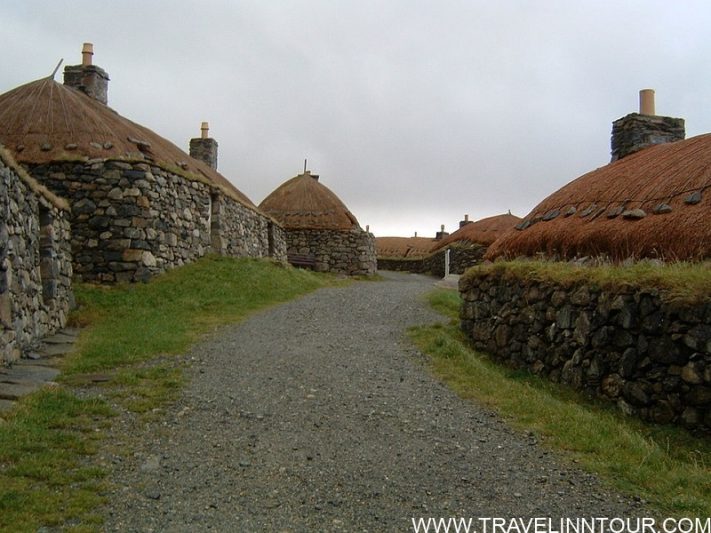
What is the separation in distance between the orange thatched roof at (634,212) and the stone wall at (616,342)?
1.05m

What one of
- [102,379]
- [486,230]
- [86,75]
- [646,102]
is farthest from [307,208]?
[102,379]

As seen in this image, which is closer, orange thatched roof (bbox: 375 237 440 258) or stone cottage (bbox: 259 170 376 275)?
stone cottage (bbox: 259 170 376 275)

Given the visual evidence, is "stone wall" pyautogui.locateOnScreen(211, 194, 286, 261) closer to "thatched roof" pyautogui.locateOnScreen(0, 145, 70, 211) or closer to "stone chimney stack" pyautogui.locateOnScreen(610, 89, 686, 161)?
"thatched roof" pyautogui.locateOnScreen(0, 145, 70, 211)

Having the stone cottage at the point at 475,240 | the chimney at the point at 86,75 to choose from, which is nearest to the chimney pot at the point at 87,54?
the chimney at the point at 86,75

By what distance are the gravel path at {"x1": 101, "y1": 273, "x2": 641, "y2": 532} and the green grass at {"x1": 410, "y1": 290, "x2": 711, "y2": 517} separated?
0.86 feet

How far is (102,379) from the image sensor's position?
6.88 metres

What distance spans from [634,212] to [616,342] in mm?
2561

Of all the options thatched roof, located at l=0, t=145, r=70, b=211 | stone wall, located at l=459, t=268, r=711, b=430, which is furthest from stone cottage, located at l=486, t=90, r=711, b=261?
thatched roof, located at l=0, t=145, r=70, b=211

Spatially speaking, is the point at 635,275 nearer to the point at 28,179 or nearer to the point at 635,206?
the point at 635,206

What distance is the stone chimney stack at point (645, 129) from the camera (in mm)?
12016

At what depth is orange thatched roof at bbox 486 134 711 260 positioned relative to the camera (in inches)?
303

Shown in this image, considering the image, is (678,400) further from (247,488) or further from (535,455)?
(247,488)

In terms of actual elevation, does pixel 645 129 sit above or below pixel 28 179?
above

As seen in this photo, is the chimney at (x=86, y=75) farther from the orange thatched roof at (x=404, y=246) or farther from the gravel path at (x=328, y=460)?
the orange thatched roof at (x=404, y=246)
